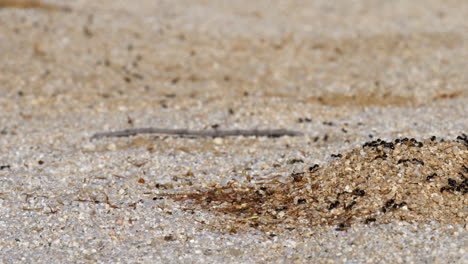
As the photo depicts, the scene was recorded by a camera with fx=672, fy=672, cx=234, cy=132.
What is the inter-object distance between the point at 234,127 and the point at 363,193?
15.5 ft

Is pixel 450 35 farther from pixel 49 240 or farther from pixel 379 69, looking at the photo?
pixel 49 240

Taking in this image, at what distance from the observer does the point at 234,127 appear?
13.5 m

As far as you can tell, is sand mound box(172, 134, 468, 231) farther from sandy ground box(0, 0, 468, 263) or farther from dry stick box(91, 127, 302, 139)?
dry stick box(91, 127, 302, 139)

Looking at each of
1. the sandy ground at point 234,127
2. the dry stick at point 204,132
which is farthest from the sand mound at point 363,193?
the dry stick at point 204,132

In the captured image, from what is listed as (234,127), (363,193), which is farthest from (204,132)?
(363,193)

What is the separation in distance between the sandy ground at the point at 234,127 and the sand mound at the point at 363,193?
3 cm

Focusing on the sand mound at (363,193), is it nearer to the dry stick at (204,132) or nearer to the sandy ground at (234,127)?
the sandy ground at (234,127)

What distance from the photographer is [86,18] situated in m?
21.1

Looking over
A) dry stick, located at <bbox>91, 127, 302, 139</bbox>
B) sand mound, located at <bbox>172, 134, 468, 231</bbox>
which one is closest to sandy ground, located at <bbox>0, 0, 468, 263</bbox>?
sand mound, located at <bbox>172, 134, 468, 231</bbox>

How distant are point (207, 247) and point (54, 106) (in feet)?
26.4

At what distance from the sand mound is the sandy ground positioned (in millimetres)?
28

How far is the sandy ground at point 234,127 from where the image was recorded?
862 cm

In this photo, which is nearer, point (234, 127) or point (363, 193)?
point (363, 193)

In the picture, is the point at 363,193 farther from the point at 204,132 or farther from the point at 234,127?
the point at 234,127
